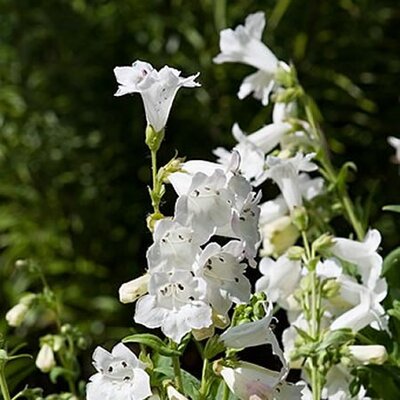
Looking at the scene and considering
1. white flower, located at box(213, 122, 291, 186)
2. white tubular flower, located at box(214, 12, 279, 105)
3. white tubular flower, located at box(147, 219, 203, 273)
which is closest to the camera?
white tubular flower, located at box(147, 219, 203, 273)

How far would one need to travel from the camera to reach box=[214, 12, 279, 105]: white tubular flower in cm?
148

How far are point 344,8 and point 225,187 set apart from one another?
1.90 meters

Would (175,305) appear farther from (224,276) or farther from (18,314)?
(18,314)

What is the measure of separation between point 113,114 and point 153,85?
5.57 feet

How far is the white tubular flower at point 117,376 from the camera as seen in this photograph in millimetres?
854

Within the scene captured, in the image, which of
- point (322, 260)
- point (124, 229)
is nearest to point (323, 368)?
point (322, 260)

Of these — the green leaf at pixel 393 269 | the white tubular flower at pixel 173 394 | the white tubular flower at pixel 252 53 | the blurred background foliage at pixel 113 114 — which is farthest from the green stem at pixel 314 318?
the blurred background foliage at pixel 113 114

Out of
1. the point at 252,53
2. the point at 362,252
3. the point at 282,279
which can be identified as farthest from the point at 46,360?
the point at 252,53

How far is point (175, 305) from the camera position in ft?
2.76

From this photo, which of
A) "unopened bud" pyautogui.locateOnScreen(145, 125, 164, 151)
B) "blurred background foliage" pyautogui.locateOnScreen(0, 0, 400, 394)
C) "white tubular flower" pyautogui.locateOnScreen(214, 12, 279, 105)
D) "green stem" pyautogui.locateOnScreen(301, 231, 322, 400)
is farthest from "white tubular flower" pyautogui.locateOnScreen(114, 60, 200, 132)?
"blurred background foliage" pyautogui.locateOnScreen(0, 0, 400, 394)

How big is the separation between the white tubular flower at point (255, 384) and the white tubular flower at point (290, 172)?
41 centimetres

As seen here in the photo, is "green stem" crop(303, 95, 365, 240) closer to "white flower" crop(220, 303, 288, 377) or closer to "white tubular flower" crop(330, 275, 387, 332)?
"white tubular flower" crop(330, 275, 387, 332)

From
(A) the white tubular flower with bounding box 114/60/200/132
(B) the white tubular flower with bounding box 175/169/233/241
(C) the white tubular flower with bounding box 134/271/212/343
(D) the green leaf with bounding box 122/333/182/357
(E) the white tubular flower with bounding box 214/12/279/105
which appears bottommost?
(E) the white tubular flower with bounding box 214/12/279/105

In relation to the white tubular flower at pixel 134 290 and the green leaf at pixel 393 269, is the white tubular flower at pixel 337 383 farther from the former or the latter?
the white tubular flower at pixel 134 290
